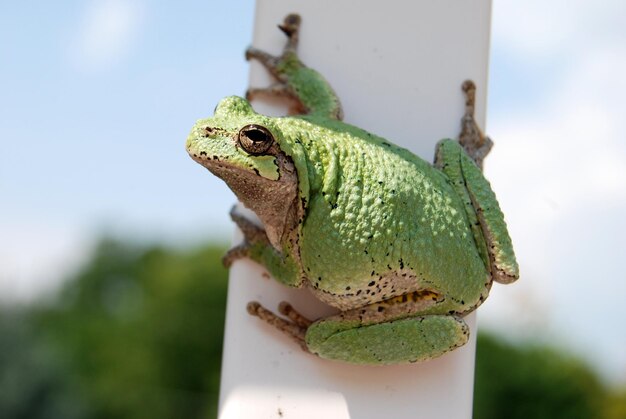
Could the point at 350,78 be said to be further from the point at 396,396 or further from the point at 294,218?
the point at 396,396

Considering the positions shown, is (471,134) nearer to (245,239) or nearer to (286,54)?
(286,54)

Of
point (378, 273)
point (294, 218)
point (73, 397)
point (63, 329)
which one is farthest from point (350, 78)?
point (63, 329)

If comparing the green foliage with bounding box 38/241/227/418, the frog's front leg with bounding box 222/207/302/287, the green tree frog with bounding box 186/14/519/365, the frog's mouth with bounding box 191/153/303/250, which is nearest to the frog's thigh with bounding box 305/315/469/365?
the green tree frog with bounding box 186/14/519/365

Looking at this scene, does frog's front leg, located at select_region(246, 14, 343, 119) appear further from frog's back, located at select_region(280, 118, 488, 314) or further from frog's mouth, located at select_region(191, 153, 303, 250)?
frog's mouth, located at select_region(191, 153, 303, 250)

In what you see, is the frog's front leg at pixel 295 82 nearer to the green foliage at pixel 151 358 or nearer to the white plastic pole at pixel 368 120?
the white plastic pole at pixel 368 120

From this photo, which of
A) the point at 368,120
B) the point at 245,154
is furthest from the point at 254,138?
the point at 368,120

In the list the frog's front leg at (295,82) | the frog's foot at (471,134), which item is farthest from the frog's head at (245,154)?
the frog's foot at (471,134)

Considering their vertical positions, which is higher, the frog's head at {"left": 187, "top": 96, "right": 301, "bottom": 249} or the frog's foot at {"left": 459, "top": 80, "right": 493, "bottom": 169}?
the frog's foot at {"left": 459, "top": 80, "right": 493, "bottom": 169}
